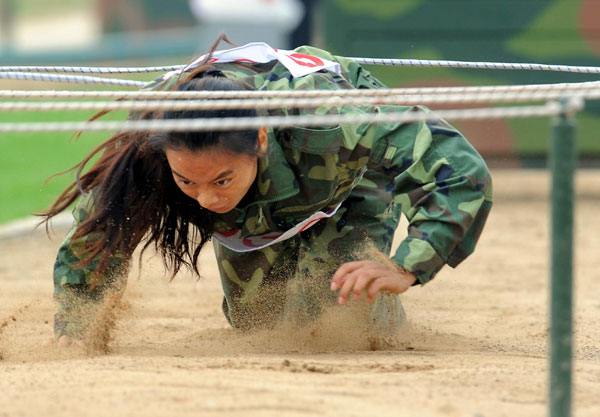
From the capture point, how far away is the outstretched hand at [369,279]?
2.59m

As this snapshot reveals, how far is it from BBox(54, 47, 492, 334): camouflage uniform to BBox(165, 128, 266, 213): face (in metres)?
0.13

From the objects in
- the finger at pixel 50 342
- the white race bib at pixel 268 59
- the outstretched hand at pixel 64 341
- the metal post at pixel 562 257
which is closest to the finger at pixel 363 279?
the white race bib at pixel 268 59

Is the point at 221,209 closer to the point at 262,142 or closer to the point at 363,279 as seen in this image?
the point at 262,142

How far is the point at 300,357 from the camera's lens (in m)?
2.83

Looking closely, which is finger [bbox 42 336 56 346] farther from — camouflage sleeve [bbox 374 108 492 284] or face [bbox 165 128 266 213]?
camouflage sleeve [bbox 374 108 492 284]

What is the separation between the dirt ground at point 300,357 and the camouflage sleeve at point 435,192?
31 cm

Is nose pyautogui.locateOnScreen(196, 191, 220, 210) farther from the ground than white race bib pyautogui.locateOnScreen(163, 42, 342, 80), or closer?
closer

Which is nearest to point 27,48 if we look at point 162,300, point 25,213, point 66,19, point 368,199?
point 66,19

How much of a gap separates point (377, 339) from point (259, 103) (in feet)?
4.53

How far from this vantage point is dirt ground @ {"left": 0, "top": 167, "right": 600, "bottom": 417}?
214cm

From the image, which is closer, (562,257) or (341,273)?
(562,257)

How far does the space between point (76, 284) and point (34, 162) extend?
632 centimetres

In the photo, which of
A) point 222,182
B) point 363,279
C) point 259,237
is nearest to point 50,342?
point 259,237

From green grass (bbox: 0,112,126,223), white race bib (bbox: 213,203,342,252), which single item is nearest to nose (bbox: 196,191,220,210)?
white race bib (bbox: 213,203,342,252)
